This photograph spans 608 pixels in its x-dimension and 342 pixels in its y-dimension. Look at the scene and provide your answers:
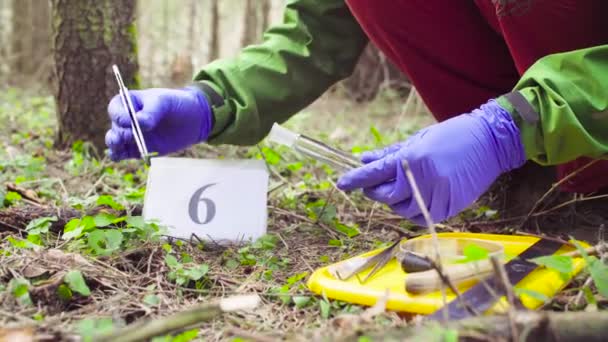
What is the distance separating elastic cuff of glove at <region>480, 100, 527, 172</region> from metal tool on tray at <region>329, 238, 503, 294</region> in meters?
0.23

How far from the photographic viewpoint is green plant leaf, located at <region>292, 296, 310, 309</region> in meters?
1.14

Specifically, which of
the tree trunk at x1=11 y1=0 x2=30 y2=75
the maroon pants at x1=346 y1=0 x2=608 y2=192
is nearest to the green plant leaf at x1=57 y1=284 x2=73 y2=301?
the maroon pants at x1=346 y1=0 x2=608 y2=192

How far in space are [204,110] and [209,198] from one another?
33 cm

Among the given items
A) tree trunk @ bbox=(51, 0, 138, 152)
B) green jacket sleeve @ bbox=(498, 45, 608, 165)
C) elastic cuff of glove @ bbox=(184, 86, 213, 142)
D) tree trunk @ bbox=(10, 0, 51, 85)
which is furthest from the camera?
tree trunk @ bbox=(10, 0, 51, 85)

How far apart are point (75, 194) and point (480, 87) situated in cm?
126

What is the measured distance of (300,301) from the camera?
1142 mm

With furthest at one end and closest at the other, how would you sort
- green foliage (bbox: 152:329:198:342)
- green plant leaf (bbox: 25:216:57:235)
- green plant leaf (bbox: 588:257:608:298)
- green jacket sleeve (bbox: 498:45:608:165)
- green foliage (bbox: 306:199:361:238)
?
1. green foliage (bbox: 306:199:361:238)
2. green plant leaf (bbox: 25:216:57:235)
3. green jacket sleeve (bbox: 498:45:608:165)
4. green plant leaf (bbox: 588:257:608:298)
5. green foliage (bbox: 152:329:198:342)

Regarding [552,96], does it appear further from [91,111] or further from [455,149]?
[91,111]

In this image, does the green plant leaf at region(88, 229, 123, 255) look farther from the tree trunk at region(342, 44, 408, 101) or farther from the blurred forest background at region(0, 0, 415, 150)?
the tree trunk at region(342, 44, 408, 101)

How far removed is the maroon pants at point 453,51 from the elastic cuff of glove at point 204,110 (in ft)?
1.69

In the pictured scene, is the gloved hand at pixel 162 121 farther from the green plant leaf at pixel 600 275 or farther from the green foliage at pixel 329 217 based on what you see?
the green plant leaf at pixel 600 275

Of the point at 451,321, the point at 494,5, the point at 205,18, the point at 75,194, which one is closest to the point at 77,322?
the point at 451,321

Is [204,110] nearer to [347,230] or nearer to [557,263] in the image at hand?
[347,230]

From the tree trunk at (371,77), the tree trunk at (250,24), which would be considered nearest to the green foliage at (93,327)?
the tree trunk at (371,77)
